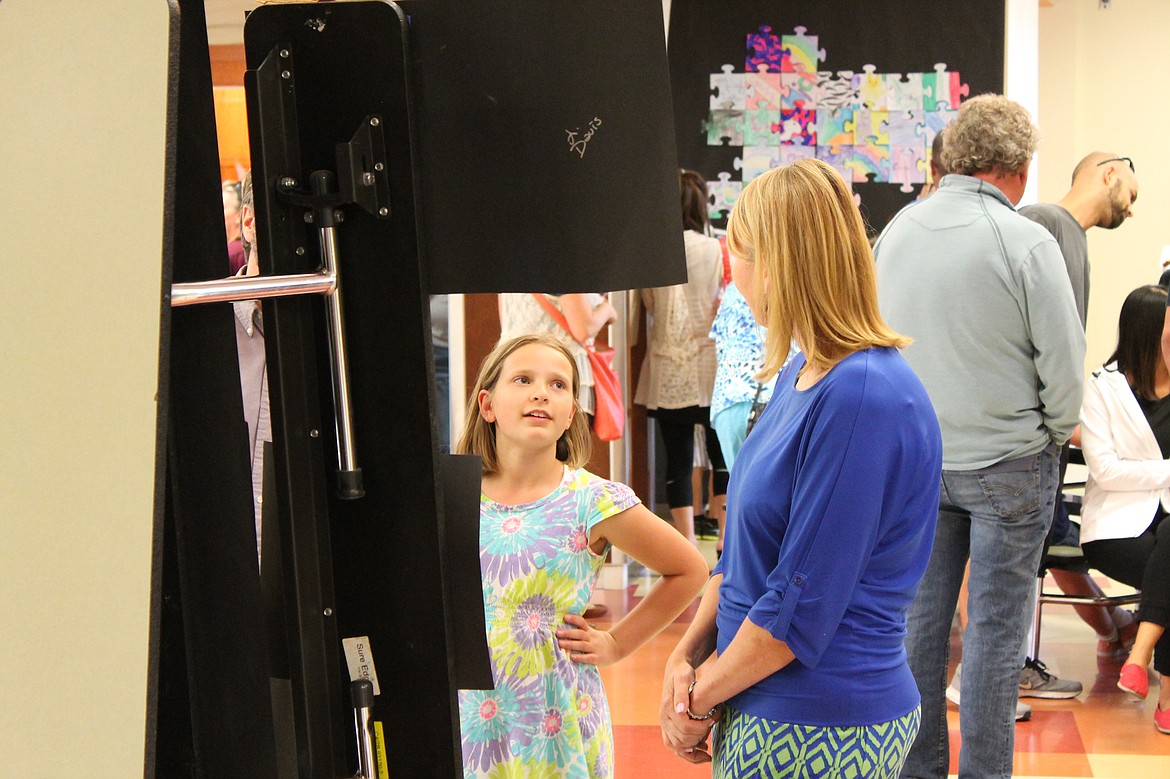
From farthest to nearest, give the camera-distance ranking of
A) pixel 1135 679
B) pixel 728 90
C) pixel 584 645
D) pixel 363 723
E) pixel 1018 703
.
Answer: pixel 728 90, pixel 1018 703, pixel 1135 679, pixel 584 645, pixel 363 723

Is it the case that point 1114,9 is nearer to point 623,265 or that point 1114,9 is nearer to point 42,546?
point 623,265

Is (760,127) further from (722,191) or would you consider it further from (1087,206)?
(1087,206)

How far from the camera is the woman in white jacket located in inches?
164

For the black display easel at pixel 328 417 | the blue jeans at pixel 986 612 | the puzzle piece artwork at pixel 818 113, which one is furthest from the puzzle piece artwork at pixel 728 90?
the black display easel at pixel 328 417

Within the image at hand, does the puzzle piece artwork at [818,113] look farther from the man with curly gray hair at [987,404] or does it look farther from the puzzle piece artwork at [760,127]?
the man with curly gray hair at [987,404]

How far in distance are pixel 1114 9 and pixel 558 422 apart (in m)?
7.14

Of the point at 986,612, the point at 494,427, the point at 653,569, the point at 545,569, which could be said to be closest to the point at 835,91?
the point at 986,612

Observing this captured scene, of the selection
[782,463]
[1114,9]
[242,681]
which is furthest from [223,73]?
[1114,9]

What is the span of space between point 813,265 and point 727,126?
18.2ft

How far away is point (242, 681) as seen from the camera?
1.16 metres

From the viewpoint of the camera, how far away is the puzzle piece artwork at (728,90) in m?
7.14

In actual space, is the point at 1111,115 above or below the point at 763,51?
below

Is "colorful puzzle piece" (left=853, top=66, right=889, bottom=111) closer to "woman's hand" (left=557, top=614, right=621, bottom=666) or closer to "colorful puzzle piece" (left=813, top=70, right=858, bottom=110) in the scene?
"colorful puzzle piece" (left=813, top=70, right=858, bottom=110)

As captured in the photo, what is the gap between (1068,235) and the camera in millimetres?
3811
